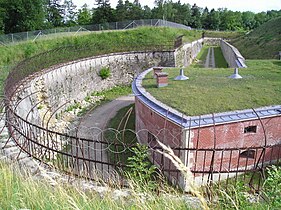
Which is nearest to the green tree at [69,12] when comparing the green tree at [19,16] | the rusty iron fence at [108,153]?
the green tree at [19,16]

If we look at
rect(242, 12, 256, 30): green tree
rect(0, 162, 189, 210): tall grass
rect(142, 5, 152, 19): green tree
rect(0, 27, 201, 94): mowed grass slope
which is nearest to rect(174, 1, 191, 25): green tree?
rect(142, 5, 152, 19): green tree

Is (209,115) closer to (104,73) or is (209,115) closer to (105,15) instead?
(104,73)

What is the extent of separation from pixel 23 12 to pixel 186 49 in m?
21.2

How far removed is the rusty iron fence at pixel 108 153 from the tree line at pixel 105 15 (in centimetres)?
2120

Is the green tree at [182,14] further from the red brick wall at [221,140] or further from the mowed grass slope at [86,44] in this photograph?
the red brick wall at [221,140]

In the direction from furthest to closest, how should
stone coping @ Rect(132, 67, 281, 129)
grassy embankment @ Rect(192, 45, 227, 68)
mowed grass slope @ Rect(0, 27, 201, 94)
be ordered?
grassy embankment @ Rect(192, 45, 227, 68)
mowed grass slope @ Rect(0, 27, 201, 94)
stone coping @ Rect(132, 67, 281, 129)

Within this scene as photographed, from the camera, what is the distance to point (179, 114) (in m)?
11.8

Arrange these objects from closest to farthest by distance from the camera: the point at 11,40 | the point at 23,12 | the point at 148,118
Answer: the point at 148,118 < the point at 11,40 < the point at 23,12

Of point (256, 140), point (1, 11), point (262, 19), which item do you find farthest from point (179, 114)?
point (262, 19)

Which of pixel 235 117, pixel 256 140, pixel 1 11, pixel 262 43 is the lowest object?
pixel 256 140

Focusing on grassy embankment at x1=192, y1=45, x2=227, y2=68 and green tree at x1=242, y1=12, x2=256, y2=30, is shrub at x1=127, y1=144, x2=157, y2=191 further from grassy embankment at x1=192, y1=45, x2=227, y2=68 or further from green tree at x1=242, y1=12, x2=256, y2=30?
green tree at x1=242, y1=12, x2=256, y2=30

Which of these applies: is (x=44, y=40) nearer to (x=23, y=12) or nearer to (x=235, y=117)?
(x=23, y=12)

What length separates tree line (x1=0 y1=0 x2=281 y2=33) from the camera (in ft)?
132

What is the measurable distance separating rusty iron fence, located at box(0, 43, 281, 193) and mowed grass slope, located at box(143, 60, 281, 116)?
1546 mm
